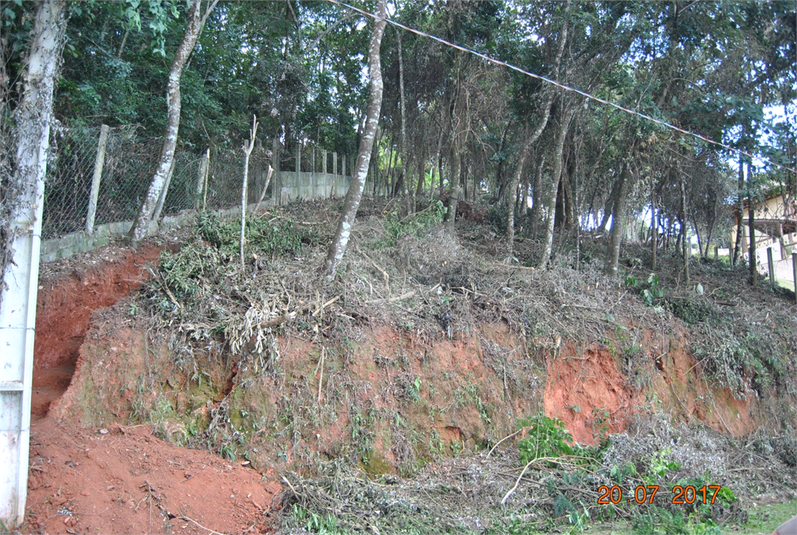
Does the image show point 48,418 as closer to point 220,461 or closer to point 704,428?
point 220,461

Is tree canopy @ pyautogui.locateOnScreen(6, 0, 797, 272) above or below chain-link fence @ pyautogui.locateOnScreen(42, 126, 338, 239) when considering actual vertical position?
above

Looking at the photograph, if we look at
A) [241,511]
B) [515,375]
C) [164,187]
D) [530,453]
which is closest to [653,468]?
[530,453]

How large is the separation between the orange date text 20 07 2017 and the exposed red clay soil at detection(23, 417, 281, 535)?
13.2 feet

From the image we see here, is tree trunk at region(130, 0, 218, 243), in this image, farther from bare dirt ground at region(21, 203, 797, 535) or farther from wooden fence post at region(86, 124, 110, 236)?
wooden fence post at region(86, 124, 110, 236)

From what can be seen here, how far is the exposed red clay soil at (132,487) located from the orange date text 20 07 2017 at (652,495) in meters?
4.04

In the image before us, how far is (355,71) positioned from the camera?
1727 cm

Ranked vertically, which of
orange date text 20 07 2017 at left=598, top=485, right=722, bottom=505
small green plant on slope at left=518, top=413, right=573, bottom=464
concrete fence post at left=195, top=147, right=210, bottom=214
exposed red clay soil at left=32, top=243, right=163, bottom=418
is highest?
concrete fence post at left=195, top=147, right=210, bottom=214

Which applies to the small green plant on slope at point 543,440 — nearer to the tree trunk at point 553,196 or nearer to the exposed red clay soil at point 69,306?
the tree trunk at point 553,196

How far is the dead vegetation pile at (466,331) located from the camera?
21.2ft

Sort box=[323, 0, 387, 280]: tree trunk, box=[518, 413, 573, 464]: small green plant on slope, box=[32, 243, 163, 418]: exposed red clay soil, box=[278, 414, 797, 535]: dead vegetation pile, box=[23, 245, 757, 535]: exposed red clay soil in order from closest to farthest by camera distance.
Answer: box=[23, 245, 757, 535]: exposed red clay soil < box=[278, 414, 797, 535]: dead vegetation pile < box=[32, 243, 163, 418]: exposed red clay soil < box=[518, 413, 573, 464]: small green plant on slope < box=[323, 0, 387, 280]: tree trunk

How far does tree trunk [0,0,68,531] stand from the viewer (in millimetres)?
4840

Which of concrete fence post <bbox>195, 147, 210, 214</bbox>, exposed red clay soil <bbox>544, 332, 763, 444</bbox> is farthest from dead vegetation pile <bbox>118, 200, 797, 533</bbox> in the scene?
concrete fence post <bbox>195, 147, 210, 214</bbox>

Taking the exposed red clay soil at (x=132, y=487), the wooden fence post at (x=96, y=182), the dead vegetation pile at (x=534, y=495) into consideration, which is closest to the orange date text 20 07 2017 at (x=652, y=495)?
the dead vegetation pile at (x=534, y=495)

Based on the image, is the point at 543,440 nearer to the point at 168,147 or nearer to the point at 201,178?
the point at 168,147
